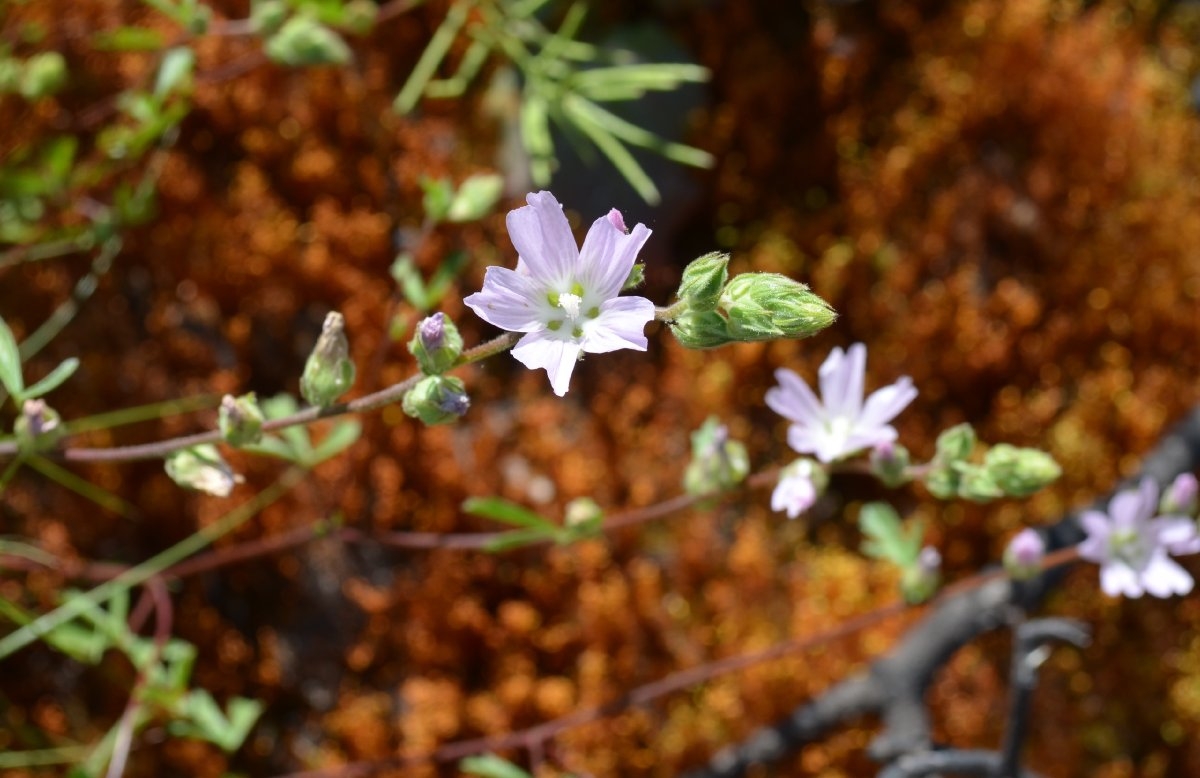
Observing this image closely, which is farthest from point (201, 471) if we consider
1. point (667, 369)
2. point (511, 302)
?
point (667, 369)

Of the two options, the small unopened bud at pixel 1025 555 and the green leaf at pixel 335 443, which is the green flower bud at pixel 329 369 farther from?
the small unopened bud at pixel 1025 555

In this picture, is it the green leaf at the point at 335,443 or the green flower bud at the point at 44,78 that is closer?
the green leaf at the point at 335,443

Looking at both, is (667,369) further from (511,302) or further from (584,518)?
(511,302)

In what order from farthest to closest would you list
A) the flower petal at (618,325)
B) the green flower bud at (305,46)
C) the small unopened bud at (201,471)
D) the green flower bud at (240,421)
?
the green flower bud at (305,46) → the small unopened bud at (201,471) → the green flower bud at (240,421) → the flower petal at (618,325)

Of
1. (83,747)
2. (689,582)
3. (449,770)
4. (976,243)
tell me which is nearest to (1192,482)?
(689,582)

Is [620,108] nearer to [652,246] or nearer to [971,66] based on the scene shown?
[652,246]

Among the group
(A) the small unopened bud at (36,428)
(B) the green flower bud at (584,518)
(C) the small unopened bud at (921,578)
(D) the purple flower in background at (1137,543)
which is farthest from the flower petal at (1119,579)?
(A) the small unopened bud at (36,428)

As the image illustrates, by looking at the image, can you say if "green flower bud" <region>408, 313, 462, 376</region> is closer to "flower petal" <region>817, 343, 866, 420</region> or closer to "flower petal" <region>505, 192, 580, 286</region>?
"flower petal" <region>505, 192, 580, 286</region>
